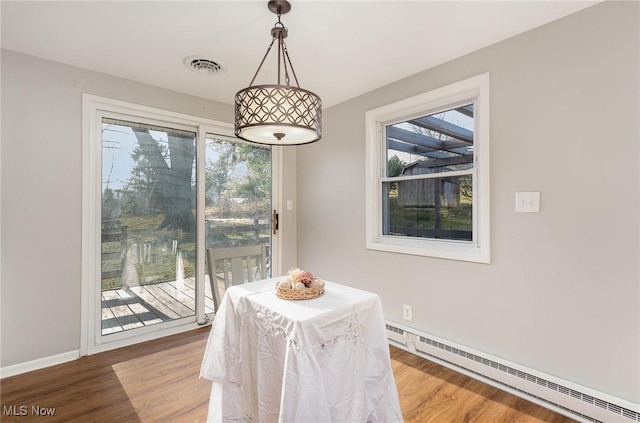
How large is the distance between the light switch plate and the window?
0.20 m

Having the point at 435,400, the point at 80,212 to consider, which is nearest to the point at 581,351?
the point at 435,400

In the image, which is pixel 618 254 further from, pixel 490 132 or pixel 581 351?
pixel 490 132

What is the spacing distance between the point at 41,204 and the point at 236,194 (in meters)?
1.63

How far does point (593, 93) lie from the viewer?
174cm

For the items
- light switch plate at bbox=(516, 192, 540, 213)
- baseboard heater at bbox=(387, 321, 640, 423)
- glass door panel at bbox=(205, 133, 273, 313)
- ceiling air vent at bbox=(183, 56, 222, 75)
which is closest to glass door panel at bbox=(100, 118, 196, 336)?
glass door panel at bbox=(205, 133, 273, 313)

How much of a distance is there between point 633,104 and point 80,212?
3784 millimetres

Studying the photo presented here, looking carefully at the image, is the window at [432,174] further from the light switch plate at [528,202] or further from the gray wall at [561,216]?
the light switch plate at [528,202]

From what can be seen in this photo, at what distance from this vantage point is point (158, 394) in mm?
2012

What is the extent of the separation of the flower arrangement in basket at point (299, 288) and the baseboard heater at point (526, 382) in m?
1.37

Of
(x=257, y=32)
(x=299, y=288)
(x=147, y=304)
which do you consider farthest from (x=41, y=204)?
(x=299, y=288)

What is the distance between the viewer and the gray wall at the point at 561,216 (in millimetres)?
1649

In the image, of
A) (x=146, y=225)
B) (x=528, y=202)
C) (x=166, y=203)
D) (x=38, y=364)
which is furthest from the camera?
(x=166, y=203)

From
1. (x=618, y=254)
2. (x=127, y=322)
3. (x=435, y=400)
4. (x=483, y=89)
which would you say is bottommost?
(x=435, y=400)

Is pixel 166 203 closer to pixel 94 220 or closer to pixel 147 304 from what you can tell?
pixel 94 220
